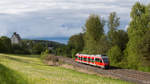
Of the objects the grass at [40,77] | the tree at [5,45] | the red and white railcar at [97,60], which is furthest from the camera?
the tree at [5,45]

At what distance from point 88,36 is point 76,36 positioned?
184 ft

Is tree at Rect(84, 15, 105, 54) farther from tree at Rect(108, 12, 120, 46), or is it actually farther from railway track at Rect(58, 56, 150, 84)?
railway track at Rect(58, 56, 150, 84)

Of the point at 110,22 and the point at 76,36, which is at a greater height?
the point at 110,22

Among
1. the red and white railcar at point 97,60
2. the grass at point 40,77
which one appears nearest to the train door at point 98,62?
the red and white railcar at point 97,60

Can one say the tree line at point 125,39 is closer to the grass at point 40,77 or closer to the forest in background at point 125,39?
the forest in background at point 125,39

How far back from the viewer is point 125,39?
6525cm

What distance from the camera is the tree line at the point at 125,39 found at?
4138 centimetres

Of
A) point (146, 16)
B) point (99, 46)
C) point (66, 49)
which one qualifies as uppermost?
point (146, 16)

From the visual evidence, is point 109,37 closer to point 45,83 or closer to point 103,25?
point 103,25

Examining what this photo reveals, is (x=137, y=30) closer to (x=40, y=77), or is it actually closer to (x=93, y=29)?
(x=93, y=29)

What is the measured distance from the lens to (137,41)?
41875mm

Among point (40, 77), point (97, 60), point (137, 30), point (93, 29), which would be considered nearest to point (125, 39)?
point (93, 29)

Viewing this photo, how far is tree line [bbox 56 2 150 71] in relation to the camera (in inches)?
1629

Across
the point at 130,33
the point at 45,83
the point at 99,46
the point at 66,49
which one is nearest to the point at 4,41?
the point at 66,49
